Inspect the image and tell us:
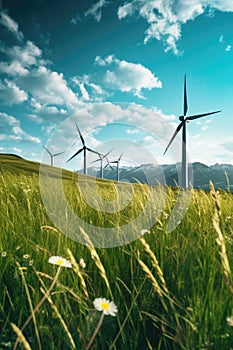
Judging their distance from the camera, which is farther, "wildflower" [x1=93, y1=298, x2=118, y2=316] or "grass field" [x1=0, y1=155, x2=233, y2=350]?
"grass field" [x1=0, y1=155, x2=233, y2=350]

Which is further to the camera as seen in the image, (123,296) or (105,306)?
(123,296)

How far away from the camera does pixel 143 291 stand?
226 cm

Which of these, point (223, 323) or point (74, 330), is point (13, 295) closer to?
point (74, 330)

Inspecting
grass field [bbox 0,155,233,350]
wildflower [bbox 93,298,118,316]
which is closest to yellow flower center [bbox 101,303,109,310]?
wildflower [bbox 93,298,118,316]

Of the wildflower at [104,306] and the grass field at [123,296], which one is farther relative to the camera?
the grass field at [123,296]

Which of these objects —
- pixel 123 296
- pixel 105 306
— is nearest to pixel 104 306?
pixel 105 306

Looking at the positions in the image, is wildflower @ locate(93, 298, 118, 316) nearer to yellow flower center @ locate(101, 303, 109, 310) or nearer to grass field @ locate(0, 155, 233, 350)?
yellow flower center @ locate(101, 303, 109, 310)

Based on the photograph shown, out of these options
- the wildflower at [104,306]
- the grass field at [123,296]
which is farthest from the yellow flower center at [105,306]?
the grass field at [123,296]

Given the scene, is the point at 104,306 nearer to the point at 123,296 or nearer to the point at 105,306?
the point at 105,306

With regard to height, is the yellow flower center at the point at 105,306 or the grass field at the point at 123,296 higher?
A: the yellow flower center at the point at 105,306

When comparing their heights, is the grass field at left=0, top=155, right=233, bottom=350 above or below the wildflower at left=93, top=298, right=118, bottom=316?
below

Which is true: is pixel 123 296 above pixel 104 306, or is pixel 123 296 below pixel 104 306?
below

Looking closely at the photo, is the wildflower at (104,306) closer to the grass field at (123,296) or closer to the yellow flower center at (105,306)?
the yellow flower center at (105,306)

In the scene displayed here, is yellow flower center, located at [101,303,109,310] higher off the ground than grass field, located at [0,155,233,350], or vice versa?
yellow flower center, located at [101,303,109,310]
